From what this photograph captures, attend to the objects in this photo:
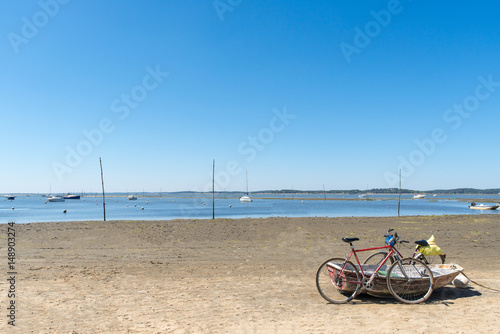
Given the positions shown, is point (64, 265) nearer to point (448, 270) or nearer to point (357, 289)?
point (357, 289)

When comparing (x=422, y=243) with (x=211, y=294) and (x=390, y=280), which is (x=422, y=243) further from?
(x=211, y=294)

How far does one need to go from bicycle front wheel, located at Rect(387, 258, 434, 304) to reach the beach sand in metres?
0.19

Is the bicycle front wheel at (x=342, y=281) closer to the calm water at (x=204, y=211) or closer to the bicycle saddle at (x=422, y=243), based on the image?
the bicycle saddle at (x=422, y=243)

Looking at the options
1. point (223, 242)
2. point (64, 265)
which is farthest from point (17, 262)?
point (223, 242)

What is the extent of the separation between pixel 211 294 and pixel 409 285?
4.14 m

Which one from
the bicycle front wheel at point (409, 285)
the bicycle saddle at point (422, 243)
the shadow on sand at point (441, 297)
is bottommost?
the shadow on sand at point (441, 297)

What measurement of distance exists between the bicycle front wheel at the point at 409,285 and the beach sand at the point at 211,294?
0.62 feet

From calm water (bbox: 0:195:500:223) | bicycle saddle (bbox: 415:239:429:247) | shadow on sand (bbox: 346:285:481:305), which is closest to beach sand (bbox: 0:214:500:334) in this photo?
shadow on sand (bbox: 346:285:481:305)

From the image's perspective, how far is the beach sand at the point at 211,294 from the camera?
19.1ft

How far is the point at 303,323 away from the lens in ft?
19.3

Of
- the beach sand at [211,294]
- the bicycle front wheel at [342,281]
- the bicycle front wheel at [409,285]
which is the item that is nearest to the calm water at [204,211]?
the beach sand at [211,294]

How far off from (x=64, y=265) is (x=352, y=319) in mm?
8883

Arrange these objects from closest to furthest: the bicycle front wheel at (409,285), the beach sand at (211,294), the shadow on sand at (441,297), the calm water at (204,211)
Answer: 1. the beach sand at (211,294)
2. the bicycle front wheel at (409,285)
3. the shadow on sand at (441,297)
4. the calm water at (204,211)

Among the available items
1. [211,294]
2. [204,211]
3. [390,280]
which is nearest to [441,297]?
[390,280]
